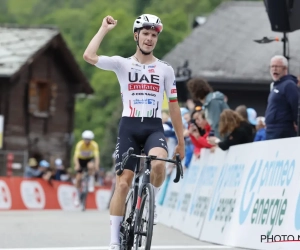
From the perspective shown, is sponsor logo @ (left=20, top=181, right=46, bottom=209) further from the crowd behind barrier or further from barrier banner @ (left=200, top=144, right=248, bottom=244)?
barrier banner @ (left=200, top=144, right=248, bottom=244)

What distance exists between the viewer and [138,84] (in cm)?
1052

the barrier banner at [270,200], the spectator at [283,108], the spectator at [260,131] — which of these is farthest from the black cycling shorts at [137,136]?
the spectator at [260,131]

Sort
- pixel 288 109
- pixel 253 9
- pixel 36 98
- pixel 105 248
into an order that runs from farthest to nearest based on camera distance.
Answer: pixel 36 98, pixel 253 9, pixel 288 109, pixel 105 248

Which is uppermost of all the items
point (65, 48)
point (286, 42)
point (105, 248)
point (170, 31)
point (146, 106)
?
point (170, 31)

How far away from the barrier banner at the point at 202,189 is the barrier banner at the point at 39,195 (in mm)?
14874

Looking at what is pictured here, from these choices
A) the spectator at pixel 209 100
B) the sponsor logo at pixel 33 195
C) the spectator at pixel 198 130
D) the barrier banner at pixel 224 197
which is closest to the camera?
the barrier banner at pixel 224 197

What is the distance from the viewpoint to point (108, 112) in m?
128

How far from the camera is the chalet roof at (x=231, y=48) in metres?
40.9

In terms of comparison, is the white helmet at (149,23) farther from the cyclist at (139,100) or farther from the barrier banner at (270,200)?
the barrier banner at (270,200)

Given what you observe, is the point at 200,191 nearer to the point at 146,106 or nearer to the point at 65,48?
the point at 146,106

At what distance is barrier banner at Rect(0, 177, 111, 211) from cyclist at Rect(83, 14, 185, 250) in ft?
66.7

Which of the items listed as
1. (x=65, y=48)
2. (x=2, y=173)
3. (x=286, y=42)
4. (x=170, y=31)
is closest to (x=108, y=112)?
(x=170, y=31)

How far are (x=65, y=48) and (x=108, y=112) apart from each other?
73849 mm

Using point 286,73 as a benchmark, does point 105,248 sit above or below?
below
